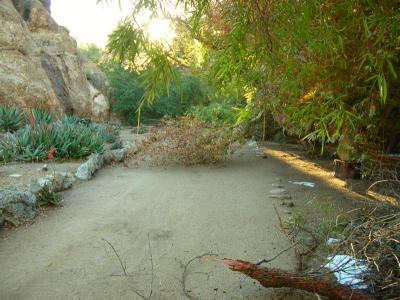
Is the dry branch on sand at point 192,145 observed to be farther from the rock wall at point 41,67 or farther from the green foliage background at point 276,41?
the rock wall at point 41,67

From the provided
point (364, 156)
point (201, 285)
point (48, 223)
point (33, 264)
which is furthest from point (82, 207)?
point (364, 156)

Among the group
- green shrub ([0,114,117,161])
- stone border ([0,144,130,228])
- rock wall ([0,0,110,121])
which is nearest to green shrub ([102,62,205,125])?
rock wall ([0,0,110,121])

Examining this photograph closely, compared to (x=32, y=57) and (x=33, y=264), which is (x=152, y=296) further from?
(x=32, y=57)

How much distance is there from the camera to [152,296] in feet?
8.88

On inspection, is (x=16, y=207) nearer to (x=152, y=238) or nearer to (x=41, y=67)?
(x=152, y=238)

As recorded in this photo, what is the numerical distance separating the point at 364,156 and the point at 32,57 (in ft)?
32.9

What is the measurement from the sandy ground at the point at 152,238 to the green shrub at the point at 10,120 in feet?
12.2

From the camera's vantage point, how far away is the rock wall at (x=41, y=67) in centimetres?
1036

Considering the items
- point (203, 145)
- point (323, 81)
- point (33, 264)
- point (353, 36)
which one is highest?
point (353, 36)

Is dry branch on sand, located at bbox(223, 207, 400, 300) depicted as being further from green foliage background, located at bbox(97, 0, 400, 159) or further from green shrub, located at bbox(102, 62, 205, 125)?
green shrub, located at bbox(102, 62, 205, 125)

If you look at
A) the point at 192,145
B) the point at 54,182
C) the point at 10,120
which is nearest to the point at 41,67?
the point at 10,120

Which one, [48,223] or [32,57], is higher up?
[32,57]

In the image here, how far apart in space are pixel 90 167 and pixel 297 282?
4.89 meters

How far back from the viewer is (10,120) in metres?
8.66
